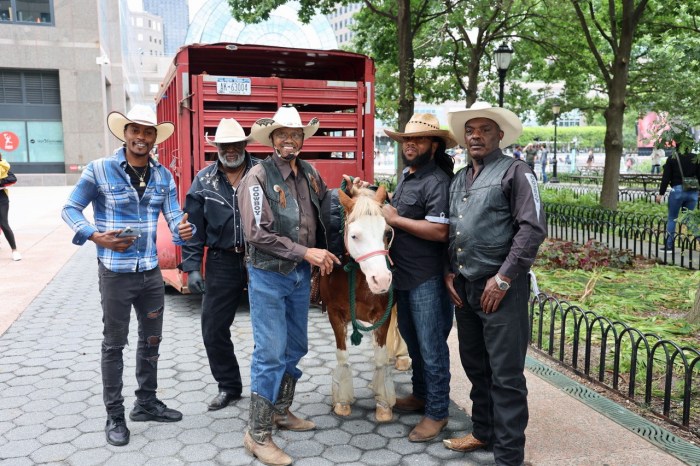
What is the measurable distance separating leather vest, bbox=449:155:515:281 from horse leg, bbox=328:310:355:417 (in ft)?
4.09

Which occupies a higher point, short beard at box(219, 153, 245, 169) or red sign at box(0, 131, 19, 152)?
red sign at box(0, 131, 19, 152)

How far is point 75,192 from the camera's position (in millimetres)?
3846

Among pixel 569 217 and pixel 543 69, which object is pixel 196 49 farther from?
pixel 543 69

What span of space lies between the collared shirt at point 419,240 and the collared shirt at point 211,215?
1.28 metres

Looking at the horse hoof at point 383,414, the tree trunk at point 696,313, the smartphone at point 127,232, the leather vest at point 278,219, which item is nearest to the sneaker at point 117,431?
the smartphone at point 127,232

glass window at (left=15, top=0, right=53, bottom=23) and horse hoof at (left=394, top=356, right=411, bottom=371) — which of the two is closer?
horse hoof at (left=394, top=356, right=411, bottom=371)

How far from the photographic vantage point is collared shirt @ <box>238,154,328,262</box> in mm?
3490

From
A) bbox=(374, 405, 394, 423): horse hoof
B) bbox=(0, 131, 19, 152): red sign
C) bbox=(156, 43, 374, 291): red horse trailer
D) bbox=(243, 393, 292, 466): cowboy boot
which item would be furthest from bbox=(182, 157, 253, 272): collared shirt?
bbox=(0, 131, 19, 152): red sign

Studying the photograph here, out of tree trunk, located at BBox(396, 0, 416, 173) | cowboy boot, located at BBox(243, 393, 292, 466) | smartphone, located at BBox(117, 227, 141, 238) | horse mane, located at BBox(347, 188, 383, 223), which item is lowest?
cowboy boot, located at BBox(243, 393, 292, 466)

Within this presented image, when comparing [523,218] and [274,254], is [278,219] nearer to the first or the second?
[274,254]

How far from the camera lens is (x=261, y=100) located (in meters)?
6.74

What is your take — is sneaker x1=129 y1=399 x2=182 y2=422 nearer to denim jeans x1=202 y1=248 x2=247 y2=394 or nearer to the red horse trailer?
denim jeans x1=202 y1=248 x2=247 y2=394

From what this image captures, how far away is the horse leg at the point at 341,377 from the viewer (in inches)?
171

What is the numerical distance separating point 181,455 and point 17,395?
6.24 ft
